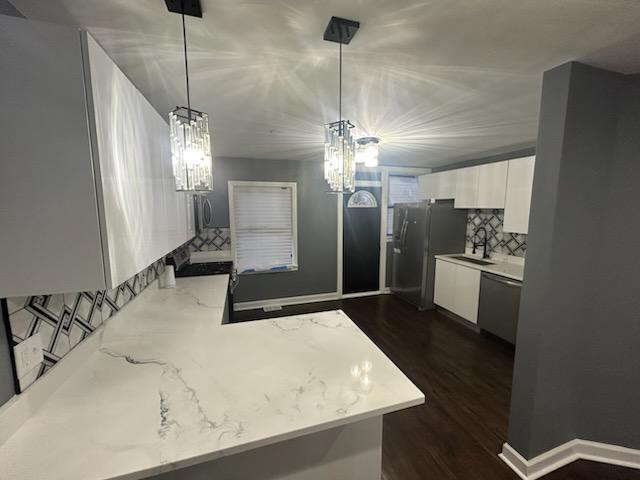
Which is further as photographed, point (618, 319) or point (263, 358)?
point (618, 319)

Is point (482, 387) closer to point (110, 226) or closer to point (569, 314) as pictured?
point (569, 314)

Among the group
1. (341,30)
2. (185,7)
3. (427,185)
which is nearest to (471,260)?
(427,185)

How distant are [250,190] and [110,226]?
10.4 ft

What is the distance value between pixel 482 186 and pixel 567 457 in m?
2.74

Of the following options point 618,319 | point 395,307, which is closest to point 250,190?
point 395,307

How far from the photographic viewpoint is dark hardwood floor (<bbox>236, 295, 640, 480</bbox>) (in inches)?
64.2

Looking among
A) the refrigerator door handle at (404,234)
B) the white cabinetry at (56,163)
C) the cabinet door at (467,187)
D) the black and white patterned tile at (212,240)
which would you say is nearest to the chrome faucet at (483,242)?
the cabinet door at (467,187)

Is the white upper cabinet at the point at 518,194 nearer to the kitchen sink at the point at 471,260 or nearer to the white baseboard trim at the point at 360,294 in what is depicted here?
the kitchen sink at the point at 471,260

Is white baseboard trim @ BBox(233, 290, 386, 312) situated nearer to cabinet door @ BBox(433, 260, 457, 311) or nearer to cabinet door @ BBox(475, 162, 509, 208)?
cabinet door @ BBox(433, 260, 457, 311)

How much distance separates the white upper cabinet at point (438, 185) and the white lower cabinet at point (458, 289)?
3.40ft

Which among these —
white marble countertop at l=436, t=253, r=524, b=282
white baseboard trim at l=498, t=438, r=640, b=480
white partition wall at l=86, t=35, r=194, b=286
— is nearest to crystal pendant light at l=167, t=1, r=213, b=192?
white partition wall at l=86, t=35, r=194, b=286

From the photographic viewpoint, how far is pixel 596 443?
66.2 inches

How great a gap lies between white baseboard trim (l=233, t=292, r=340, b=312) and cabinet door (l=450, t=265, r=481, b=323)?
6.02ft

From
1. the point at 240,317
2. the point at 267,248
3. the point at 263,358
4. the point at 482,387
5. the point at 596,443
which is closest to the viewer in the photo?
the point at 263,358
